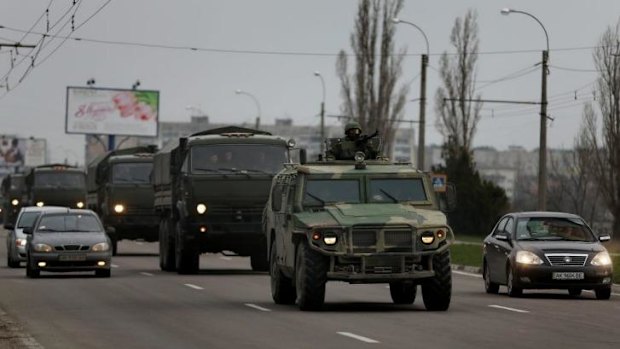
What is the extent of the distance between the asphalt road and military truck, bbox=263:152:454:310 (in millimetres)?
482

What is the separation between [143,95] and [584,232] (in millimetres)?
95359

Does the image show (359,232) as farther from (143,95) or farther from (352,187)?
(143,95)

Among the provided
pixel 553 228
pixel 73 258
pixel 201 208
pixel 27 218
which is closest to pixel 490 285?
pixel 553 228

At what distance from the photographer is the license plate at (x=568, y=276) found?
27156 millimetres

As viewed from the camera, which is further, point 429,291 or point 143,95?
point 143,95

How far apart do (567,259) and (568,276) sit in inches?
11.4

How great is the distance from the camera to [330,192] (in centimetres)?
2403

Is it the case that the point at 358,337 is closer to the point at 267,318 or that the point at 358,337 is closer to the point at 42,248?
the point at 267,318

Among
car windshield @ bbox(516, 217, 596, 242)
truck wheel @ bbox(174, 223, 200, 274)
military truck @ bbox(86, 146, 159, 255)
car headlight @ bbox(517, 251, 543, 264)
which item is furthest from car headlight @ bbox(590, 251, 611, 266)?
military truck @ bbox(86, 146, 159, 255)

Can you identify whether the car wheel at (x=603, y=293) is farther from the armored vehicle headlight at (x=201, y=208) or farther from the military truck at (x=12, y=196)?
the military truck at (x=12, y=196)

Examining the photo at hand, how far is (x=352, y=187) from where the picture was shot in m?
24.1

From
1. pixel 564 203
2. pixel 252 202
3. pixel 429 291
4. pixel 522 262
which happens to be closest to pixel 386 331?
pixel 429 291

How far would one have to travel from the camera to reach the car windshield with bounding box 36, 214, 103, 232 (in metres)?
35.9

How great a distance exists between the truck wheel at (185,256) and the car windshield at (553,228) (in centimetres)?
1005
